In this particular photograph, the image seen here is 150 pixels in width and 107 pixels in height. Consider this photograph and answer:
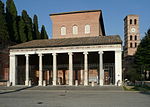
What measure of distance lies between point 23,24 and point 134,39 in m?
55.6

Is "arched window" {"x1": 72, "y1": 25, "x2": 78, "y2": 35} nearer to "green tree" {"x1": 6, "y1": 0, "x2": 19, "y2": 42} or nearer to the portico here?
the portico

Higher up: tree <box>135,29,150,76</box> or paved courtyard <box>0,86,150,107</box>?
tree <box>135,29,150,76</box>

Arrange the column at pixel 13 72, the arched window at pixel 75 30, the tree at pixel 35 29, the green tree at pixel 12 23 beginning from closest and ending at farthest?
1. the column at pixel 13 72
2. the arched window at pixel 75 30
3. the green tree at pixel 12 23
4. the tree at pixel 35 29

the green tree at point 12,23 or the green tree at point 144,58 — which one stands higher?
the green tree at point 12,23

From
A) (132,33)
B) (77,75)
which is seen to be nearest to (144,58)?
(77,75)

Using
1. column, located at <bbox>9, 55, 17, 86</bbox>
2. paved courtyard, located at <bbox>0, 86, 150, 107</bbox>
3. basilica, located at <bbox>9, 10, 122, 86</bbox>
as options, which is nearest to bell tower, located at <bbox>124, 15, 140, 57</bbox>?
basilica, located at <bbox>9, 10, 122, 86</bbox>

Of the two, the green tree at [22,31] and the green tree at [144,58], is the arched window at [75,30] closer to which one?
the green tree at [22,31]

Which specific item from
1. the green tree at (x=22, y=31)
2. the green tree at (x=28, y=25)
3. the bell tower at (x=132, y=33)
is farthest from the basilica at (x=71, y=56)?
the bell tower at (x=132, y=33)

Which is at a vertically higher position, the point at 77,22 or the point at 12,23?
the point at 12,23

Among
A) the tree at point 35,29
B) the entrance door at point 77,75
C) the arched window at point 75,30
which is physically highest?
the tree at point 35,29

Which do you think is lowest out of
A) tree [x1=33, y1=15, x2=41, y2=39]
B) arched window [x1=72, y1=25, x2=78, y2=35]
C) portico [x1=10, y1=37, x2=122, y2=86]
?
portico [x1=10, y1=37, x2=122, y2=86]

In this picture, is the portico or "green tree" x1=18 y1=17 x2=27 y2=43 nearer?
the portico

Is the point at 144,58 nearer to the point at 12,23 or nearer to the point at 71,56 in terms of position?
the point at 71,56

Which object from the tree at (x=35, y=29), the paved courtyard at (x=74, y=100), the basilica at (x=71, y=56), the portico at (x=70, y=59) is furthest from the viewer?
the tree at (x=35, y=29)
